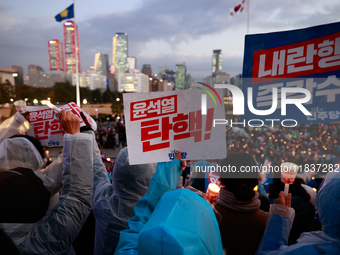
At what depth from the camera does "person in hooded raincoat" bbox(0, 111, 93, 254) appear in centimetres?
129

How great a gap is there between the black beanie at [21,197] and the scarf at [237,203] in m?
1.34

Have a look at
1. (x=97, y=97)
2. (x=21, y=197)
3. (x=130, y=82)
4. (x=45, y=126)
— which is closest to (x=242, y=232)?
(x=21, y=197)

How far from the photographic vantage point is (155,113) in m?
1.77

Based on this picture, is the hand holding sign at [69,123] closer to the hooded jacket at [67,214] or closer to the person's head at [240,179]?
the hooded jacket at [67,214]

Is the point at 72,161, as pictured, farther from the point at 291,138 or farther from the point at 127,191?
the point at 291,138

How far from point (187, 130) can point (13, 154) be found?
1.43 m

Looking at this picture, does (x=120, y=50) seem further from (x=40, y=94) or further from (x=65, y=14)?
(x=65, y=14)

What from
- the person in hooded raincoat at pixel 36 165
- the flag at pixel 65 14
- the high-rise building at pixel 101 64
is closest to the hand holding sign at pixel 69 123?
the person in hooded raincoat at pixel 36 165

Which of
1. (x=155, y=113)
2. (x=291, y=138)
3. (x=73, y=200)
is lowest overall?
(x=291, y=138)

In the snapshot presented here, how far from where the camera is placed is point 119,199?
197cm

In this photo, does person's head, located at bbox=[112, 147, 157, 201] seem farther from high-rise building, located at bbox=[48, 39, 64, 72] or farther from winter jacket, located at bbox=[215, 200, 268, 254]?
high-rise building, located at bbox=[48, 39, 64, 72]

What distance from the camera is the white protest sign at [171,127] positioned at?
1.73 metres

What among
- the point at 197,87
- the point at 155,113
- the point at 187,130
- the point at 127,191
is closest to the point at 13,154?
the point at 127,191

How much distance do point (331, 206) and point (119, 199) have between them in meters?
1.58
